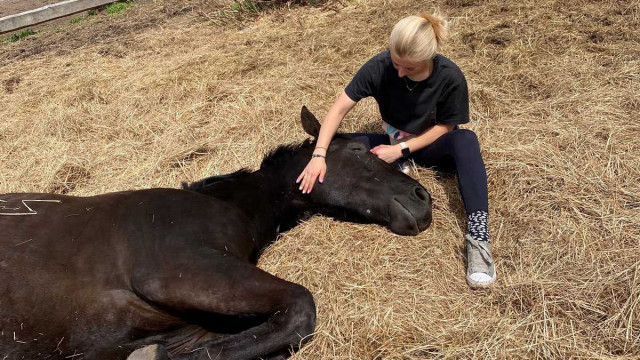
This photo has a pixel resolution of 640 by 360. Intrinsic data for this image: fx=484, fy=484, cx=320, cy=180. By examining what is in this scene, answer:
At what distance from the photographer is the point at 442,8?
751 cm

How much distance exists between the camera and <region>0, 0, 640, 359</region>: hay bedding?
2742 millimetres

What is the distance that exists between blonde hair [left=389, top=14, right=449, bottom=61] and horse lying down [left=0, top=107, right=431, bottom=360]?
3.02ft

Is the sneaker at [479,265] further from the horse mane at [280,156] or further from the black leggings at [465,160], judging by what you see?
the horse mane at [280,156]

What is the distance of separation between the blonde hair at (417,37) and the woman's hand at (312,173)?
37.3 inches

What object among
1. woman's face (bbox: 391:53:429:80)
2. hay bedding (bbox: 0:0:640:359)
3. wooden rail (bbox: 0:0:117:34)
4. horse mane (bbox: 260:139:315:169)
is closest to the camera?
hay bedding (bbox: 0:0:640:359)

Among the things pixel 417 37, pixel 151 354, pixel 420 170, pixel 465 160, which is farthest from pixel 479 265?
pixel 151 354

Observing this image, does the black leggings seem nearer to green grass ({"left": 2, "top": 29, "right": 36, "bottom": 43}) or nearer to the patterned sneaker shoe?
the patterned sneaker shoe

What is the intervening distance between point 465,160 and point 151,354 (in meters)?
2.41

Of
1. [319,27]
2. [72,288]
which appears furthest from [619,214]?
[319,27]

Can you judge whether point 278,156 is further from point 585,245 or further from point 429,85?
point 585,245

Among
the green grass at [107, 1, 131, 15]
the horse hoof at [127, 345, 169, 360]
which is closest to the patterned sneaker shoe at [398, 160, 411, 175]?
the horse hoof at [127, 345, 169, 360]

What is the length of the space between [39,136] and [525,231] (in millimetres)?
5565

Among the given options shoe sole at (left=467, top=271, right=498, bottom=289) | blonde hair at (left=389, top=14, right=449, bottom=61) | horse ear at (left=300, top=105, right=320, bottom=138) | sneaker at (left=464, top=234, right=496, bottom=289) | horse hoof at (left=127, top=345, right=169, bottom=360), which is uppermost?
blonde hair at (left=389, top=14, right=449, bottom=61)

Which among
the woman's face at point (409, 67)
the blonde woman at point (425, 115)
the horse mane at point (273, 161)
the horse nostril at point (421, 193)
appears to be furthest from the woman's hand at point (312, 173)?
the woman's face at point (409, 67)
